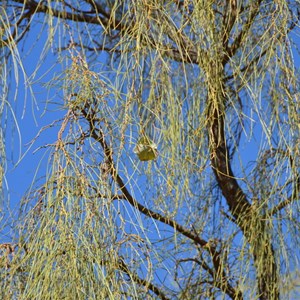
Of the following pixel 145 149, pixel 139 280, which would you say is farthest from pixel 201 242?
pixel 145 149

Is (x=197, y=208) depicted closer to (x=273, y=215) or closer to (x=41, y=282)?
(x=273, y=215)

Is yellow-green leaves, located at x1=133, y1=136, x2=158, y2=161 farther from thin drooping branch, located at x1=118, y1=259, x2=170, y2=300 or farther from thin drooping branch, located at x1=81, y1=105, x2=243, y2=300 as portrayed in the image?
thin drooping branch, located at x1=118, y1=259, x2=170, y2=300

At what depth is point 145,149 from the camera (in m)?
1.53

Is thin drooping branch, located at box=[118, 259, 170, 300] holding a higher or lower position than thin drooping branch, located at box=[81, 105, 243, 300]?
lower

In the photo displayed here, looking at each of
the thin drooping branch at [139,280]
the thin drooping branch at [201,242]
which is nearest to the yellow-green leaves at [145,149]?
the thin drooping branch at [201,242]

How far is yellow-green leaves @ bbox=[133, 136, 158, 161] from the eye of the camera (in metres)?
1.51

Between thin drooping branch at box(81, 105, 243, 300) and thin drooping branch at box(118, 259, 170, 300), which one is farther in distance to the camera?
thin drooping branch at box(81, 105, 243, 300)

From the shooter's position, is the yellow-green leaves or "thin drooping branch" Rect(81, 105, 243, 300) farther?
"thin drooping branch" Rect(81, 105, 243, 300)

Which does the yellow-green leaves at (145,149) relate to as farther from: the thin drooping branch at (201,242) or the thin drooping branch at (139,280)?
the thin drooping branch at (139,280)

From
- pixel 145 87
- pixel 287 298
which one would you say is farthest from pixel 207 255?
pixel 145 87

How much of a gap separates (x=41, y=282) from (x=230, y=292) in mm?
644

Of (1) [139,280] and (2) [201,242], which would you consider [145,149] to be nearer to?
(1) [139,280]

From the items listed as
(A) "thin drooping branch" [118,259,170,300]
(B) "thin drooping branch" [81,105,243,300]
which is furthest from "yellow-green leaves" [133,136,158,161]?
(A) "thin drooping branch" [118,259,170,300]

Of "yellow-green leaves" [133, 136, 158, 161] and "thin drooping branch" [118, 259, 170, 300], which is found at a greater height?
"yellow-green leaves" [133, 136, 158, 161]
